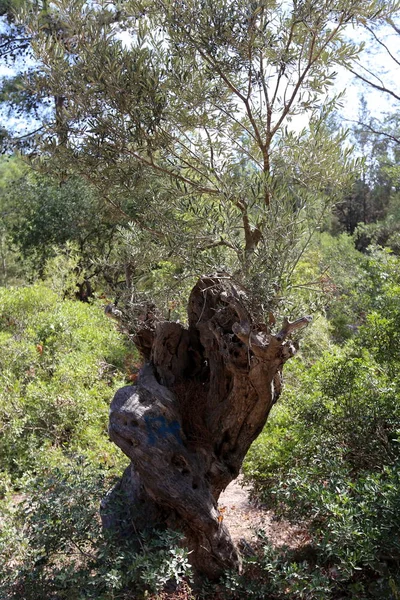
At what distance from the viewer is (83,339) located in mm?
9961

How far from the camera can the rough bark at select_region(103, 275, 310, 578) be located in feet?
12.8

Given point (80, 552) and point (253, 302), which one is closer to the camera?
point (253, 302)

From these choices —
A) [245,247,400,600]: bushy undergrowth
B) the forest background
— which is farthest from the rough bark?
[245,247,400,600]: bushy undergrowth

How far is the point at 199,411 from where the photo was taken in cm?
462

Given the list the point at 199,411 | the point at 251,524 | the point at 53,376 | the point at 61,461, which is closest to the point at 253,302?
the point at 199,411

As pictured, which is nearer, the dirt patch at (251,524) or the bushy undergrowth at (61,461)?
the bushy undergrowth at (61,461)

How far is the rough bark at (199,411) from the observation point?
3904 mm

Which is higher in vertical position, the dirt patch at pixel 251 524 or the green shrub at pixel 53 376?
the green shrub at pixel 53 376

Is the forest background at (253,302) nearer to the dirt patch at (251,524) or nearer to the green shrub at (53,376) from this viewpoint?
the dirt patch at (251,524)

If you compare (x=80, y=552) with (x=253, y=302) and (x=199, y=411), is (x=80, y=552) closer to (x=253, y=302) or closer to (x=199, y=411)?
(x=199, y=411)

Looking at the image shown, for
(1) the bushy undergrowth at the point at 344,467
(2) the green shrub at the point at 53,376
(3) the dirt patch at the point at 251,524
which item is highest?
(1) the bushy undergrowth at the point at 344,467

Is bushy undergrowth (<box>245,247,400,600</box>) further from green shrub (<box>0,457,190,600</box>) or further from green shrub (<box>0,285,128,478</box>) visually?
green shrub (<box>0,285,128,478</box>)

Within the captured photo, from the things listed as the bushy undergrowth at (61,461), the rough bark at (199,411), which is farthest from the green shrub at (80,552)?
the rough bark at (199,411)

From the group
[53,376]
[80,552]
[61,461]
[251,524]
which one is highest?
[80,552]
